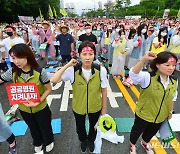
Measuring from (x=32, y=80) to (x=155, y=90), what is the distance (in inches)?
62.4

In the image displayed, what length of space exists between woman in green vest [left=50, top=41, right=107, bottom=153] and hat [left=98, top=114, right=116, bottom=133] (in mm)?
140

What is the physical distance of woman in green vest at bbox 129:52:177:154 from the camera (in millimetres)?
2148

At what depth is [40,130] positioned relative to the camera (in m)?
2.91

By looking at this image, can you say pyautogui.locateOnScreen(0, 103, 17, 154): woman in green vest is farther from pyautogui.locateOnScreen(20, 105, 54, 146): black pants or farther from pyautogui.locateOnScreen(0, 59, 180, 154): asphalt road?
pyautogui.locateOnScreen(20, 105, 54, 146): black pants

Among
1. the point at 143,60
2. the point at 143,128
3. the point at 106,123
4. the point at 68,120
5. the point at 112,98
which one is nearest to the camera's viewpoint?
the point at 143,60

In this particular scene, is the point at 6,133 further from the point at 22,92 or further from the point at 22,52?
the point at 22,52

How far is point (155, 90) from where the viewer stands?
2.31m

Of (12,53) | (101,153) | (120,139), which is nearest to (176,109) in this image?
(120,139)

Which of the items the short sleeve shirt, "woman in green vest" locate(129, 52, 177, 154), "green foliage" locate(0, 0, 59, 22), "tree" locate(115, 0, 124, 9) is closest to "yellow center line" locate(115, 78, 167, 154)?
"woman in green vest" locate(129, 52, 177, 154)

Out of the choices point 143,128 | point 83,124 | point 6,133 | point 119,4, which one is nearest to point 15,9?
point 6,133

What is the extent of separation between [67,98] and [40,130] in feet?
6.70

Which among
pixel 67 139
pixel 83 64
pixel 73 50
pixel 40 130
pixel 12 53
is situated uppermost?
pixel 12 53

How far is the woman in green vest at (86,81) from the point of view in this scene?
232 cm

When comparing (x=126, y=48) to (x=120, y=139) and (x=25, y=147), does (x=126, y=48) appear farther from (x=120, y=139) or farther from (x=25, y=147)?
(x=25, y=147)
